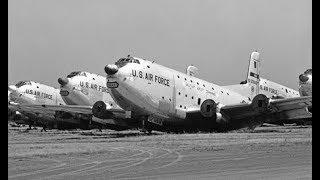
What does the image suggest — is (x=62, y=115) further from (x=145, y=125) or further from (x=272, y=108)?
(x=272, y=108)

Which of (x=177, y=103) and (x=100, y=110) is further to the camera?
(x=100, y=110)

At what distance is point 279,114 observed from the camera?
4669cm

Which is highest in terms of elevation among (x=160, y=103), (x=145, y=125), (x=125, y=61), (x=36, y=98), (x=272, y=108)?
(x=125, y=61)

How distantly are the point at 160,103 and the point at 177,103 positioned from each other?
2.35m

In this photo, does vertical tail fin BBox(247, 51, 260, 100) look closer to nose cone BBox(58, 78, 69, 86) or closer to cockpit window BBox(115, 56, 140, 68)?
nose cone BBox(58, 78, 69, 86)

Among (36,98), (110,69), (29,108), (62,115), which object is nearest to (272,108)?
(110,69)

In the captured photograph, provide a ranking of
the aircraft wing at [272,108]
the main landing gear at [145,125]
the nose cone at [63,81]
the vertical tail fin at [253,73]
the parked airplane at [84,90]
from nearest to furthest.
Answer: the main landing gear at [145,125]
the aircraft wing at [272,108]
the parked airplane at [84,90]
the nose cone at [63,81]
the vertical tail fin at [253,73]

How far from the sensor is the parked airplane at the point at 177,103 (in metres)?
41.8

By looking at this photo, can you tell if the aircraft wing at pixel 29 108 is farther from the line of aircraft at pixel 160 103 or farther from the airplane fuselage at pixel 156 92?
the airplane fuselage at pixel 156 92

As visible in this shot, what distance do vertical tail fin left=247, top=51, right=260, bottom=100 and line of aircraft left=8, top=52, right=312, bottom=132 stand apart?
3302 mm

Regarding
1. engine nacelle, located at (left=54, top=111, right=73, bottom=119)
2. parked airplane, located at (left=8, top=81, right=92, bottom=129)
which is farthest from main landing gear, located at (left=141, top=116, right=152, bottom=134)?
parked airplane, located at (left=8, top=81, right=92, bottom=129)

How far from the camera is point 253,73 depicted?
62.3 m

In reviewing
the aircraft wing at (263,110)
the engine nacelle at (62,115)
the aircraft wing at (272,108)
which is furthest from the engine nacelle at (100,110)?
the aircraft wing at (272,108)
